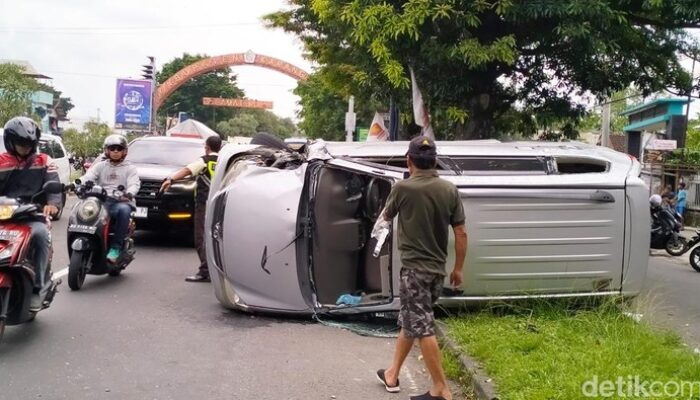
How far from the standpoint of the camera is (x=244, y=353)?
208 inches

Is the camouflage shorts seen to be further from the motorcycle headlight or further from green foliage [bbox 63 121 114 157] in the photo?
green foliage [bbox 63 121 114 157]

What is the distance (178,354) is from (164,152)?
6.72 metres

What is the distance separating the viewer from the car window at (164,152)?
1111 cm

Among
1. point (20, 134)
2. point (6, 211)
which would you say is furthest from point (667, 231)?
point (6, 211)

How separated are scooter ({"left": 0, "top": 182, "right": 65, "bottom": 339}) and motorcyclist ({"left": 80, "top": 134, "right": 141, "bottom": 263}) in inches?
85.8

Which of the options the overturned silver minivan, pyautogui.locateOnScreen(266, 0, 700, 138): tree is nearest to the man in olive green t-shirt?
the overturned silver minivan

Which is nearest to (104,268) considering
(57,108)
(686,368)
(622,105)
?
(686,368)

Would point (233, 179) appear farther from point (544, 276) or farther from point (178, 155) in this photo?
point (178, 155)

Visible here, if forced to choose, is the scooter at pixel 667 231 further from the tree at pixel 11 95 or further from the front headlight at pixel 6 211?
the tree at pixel 11 95

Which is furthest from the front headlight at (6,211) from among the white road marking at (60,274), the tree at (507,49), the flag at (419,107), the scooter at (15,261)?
the flag at (419,107)

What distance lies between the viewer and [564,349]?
4785 mm

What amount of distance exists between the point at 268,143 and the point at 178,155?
14.2 ft

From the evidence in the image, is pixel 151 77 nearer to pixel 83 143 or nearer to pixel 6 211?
pixel 83 143

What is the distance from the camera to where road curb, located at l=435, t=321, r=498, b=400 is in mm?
4271
